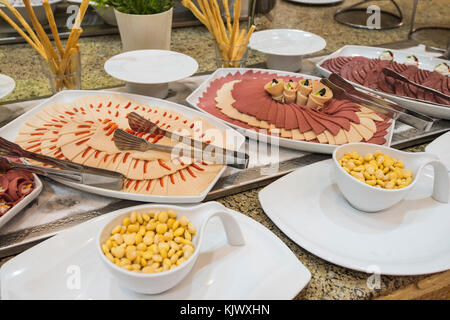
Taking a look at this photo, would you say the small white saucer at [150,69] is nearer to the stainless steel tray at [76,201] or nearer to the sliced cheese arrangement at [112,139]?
the sliced cheese arrangement at [112,139]

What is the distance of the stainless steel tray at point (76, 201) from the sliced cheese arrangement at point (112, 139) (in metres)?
0.07

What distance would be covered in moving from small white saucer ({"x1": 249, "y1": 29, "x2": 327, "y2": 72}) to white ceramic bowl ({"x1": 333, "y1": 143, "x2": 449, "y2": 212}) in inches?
29.6

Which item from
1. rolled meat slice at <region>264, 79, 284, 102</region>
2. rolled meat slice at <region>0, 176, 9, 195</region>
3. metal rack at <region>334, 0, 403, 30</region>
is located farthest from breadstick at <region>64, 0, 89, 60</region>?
metal rack at <region>334, 0, 403, 30</region>

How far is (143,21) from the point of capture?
59.2 inches

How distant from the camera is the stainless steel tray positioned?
0.87m

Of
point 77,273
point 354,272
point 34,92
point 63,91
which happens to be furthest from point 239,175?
point 34,92

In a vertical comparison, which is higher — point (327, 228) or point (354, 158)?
point (354, 158)

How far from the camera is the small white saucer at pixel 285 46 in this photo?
1652 millimetres

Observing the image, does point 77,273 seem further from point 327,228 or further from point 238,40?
point 238,40

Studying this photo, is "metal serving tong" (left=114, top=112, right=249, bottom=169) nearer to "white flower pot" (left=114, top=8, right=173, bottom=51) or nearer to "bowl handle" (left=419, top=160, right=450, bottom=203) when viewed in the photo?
"bowl handle" (left=419, top=160, right=450, bottom=203)

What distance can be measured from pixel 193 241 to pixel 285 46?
121cm

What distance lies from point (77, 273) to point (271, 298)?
0.40m

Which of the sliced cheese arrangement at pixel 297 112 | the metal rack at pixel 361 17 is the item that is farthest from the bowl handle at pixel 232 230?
the metal rack at pixel 361 17

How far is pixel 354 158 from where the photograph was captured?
0.99m
